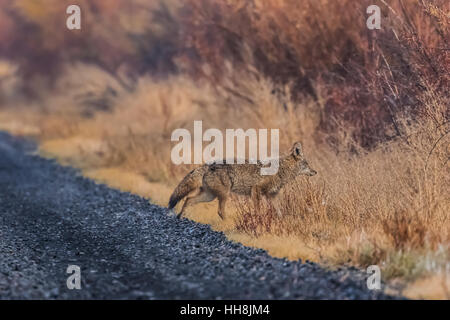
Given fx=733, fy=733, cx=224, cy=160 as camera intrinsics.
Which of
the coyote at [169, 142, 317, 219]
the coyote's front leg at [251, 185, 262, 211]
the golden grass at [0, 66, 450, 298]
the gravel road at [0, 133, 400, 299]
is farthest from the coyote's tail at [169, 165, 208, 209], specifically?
the coyote's front leg at [251, 185, 262, 211]

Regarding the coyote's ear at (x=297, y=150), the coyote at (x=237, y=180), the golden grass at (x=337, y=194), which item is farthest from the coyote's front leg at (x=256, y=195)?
the coyote's ear at (x=297, y=150)

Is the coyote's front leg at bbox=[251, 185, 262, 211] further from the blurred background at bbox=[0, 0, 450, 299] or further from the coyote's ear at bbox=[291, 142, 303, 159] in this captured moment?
the coyote's ear at bbox=[291, 142, 303, 159]

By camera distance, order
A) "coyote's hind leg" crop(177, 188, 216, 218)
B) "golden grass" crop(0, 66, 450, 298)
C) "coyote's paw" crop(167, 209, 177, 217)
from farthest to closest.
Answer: "coyote's paw" crop(167, 209, 177, 217) < "coyote's hind leg" crop(177, 188, 216, 218) < "golden grass" crop(0, 66, 450, 298)

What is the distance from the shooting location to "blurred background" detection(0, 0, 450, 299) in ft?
28.9

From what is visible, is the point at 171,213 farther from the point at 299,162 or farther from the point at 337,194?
the point at 337,194

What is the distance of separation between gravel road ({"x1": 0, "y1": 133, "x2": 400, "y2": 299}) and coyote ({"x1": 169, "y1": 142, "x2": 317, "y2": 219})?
1.53 feet

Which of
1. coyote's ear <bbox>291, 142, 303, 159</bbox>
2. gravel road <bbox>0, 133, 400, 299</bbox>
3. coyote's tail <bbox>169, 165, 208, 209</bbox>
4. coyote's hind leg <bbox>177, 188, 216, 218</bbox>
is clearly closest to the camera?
gravel road <bbox>0, 133, 400, 299</bbox>

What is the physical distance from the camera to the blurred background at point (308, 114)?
8.80m

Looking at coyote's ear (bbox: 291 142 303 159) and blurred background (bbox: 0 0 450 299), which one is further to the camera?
coyote's ear (bbox: 291 142 303 159)

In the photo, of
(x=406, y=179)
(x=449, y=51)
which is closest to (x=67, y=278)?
(x=406, y=179)

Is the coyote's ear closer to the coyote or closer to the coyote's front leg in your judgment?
the coyote

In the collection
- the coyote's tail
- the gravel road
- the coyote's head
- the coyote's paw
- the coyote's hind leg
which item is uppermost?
the coyote's head

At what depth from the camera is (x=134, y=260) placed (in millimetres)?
8891

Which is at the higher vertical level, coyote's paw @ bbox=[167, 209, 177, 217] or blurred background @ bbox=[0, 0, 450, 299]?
blurred background @ bbox=[0, 0, 450, 299]
